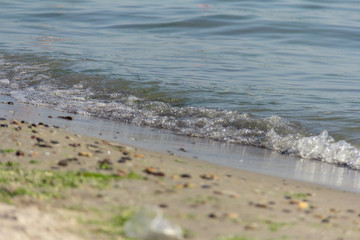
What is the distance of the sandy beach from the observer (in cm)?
291

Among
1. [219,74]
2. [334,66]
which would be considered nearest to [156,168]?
[219,74]

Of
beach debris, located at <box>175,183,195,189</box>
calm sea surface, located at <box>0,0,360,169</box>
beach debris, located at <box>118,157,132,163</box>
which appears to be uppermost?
calm sea surface, located at <box>0,0,360,169</box>

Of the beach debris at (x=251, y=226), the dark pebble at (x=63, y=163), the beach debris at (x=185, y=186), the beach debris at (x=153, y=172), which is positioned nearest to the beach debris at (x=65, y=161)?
the dark pebble at (x=63, y=163)

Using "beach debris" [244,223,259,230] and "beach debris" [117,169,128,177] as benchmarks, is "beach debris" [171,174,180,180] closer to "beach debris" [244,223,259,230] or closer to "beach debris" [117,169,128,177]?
"beach debris" [117,169,128,177]

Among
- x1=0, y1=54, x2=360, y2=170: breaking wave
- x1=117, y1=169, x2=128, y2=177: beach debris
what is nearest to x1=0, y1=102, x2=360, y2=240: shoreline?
x1=117, y1=169, x2=128, y2=177: beach debris

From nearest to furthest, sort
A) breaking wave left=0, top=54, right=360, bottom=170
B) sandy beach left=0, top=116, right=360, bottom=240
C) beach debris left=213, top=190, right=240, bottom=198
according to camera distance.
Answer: sandy beach left=0, top=116, right=360, bottom=240 → beach debris left=213, top=190, right=240, bottom=198 → breaking wave left=0, top=54, right=360, bottom=170

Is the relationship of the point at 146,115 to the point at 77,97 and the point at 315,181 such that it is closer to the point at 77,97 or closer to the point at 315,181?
the point at 77,97

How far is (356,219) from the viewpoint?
3.60m

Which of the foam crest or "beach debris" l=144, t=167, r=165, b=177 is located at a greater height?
"beach debris" l=144, t=167, r=165, b=177

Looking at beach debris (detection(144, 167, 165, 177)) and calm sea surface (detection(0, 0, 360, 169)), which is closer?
beach debris (detection(144, 167, 165, 177))

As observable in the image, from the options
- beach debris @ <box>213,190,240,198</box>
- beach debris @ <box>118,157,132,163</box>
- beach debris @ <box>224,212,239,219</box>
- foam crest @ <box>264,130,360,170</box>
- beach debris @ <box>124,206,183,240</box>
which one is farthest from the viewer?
foam crest @ <box>264,130,360,170</box>

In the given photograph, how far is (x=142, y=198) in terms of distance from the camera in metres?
3.33

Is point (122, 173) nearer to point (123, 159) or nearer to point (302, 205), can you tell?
point (123, 159)

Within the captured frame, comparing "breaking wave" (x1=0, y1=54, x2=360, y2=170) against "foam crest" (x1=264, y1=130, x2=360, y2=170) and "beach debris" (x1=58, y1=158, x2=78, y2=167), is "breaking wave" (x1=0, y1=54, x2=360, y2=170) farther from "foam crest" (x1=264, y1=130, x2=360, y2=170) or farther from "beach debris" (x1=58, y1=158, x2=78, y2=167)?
"beach debris" (x1=58, y1=158, x2=78, y2=167)
